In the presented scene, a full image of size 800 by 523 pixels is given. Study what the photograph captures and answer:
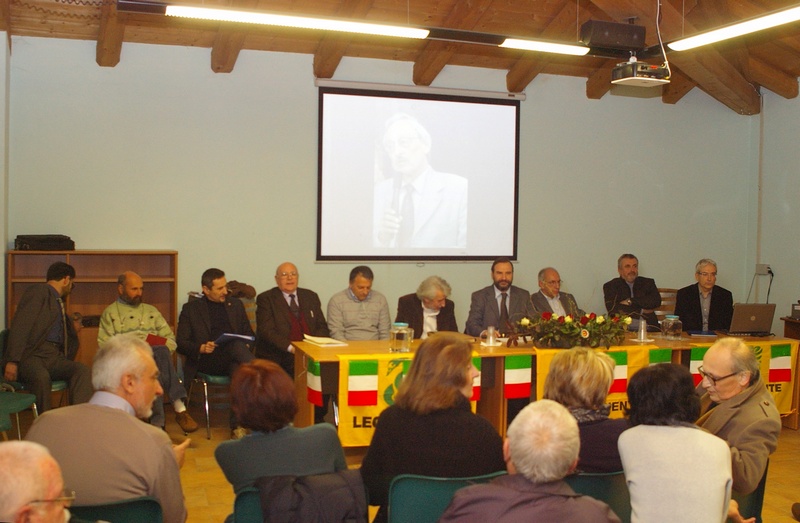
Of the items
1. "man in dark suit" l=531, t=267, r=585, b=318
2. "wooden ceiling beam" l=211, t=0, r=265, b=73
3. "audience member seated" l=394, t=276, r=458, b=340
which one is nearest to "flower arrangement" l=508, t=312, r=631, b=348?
"audience member seated" l=394, t=276, r=458, b=340

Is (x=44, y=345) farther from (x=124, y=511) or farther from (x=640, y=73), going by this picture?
(x=640, y=73)

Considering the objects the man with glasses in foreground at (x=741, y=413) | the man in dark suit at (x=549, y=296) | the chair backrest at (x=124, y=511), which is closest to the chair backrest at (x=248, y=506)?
the chair backrest at (x=124, y=511)

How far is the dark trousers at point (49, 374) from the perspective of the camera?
557 cm

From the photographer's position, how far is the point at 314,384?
5.34 metres

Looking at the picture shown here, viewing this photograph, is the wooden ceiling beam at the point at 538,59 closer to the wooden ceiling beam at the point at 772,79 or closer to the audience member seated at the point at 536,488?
the wooden ceiling beam at the point at 772,79

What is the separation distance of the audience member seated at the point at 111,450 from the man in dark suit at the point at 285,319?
3410 millimetres

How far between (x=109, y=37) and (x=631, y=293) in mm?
5265

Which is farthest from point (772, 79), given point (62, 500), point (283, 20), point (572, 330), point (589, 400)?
point (62, 500)

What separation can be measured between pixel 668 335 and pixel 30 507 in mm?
5345

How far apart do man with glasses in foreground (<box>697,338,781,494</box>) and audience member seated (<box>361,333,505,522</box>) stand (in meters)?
0.93

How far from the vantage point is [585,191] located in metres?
8.52

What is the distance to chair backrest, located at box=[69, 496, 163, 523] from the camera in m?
2.37

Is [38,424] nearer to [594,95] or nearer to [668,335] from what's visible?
[668,335]

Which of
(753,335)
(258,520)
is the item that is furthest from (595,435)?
(753,335)
